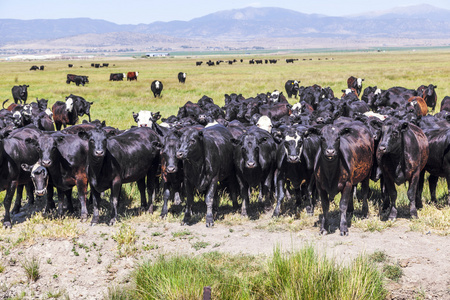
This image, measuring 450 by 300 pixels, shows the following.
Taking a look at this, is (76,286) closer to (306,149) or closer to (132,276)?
(132,276)

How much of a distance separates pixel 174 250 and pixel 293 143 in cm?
290

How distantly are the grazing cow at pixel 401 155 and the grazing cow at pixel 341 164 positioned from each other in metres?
0.39

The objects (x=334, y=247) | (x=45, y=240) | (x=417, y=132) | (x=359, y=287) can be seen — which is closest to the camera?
(x=359, y=287)

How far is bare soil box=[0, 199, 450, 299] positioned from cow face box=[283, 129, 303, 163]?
1423 mm

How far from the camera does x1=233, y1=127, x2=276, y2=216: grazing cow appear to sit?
9.00m

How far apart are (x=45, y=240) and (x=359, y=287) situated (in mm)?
5253

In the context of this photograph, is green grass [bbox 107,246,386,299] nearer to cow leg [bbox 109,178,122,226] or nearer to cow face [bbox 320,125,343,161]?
cow face [bbox 320,125,343,161]

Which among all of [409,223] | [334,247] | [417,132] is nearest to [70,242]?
[334,247]

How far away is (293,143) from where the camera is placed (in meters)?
8.56

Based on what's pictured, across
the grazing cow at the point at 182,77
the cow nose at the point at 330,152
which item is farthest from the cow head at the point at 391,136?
the grazing cow at the point at 182,77

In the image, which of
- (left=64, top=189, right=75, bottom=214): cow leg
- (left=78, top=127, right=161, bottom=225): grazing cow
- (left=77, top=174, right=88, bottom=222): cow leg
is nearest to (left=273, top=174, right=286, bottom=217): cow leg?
(left=78, top=127, right=161, bottom=225): grazing cow

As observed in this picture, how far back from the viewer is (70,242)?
7918mm

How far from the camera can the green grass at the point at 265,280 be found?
19.8 feet

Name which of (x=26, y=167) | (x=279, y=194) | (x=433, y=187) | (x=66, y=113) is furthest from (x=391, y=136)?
(x=66, y=113)
